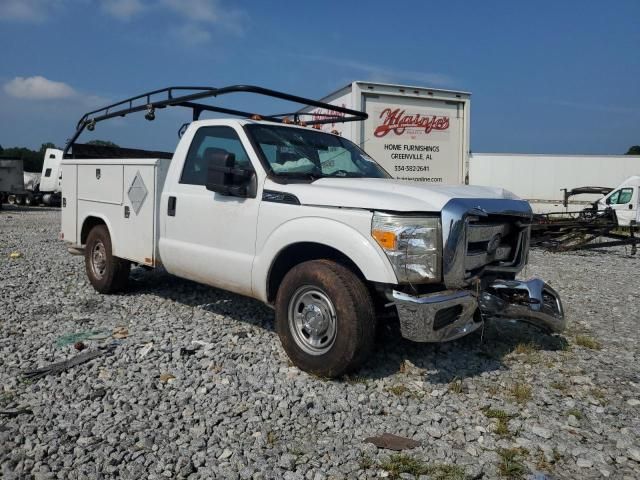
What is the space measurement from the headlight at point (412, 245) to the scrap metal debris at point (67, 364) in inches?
101

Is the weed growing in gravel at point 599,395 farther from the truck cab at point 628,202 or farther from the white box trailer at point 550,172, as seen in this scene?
the white box trailer at point 550,172

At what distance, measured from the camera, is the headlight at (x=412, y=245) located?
3.55 metres

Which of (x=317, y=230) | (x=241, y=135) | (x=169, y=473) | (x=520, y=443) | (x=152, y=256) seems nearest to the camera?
(x=169, y=473)

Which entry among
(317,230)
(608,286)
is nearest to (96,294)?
(317,230)

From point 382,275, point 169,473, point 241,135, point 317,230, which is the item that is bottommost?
point 169,473

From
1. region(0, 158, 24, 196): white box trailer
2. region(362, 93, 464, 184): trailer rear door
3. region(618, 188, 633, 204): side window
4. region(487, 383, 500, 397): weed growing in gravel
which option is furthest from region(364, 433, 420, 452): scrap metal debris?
region(0, 158, 24, 196): white box trailer

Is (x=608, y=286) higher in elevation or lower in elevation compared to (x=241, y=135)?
lower

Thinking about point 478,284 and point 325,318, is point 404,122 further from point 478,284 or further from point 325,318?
point 325,318

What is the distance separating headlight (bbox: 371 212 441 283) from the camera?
11.6ft

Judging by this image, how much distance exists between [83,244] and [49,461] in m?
4.50

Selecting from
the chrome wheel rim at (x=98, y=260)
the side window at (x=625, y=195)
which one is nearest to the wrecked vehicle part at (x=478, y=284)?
the chrome wheel rim at (x=98, y=260)

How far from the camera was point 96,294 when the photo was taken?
6531 millimetres

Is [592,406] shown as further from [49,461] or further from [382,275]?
[49,461]

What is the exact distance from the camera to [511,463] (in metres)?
2.90
